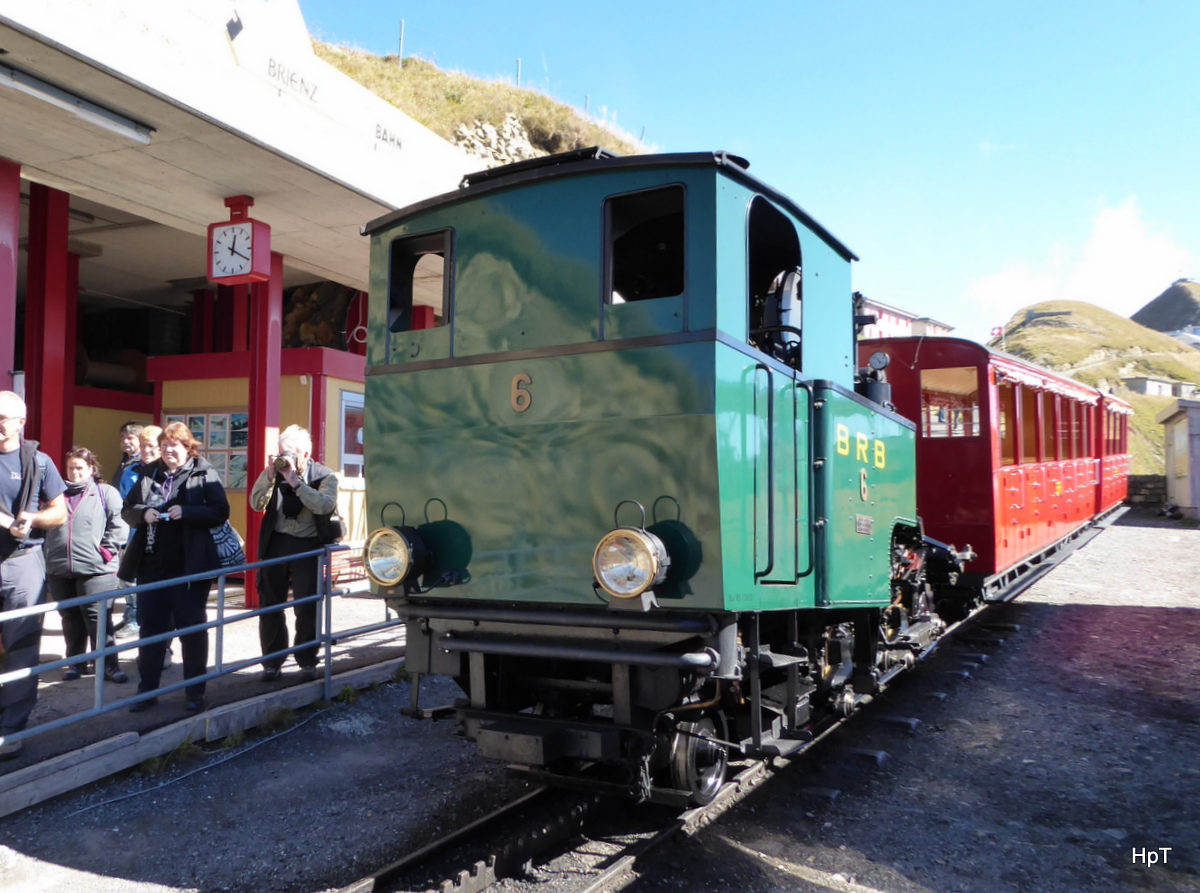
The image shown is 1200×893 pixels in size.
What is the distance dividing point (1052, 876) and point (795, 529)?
1.85m

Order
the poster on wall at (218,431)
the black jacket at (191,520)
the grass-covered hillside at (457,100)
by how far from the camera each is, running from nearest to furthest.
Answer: the black jacket at (191,520), the poster on wall at (218,431), the grass-covered hillside at (457,100)

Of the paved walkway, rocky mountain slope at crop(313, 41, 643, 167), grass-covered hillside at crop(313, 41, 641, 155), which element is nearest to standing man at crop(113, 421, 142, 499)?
the paved walkway

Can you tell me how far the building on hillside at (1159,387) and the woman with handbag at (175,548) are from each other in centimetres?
7703

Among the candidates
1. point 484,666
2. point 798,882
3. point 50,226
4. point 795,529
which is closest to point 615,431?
point 795,529

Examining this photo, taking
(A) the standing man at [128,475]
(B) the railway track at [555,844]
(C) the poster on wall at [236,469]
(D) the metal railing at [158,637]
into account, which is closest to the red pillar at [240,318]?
(C) the poster on wall at [236,469]

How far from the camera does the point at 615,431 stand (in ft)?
12.0

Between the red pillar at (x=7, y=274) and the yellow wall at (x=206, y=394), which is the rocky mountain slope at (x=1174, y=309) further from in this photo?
the red pillar at (x=7, y=274)

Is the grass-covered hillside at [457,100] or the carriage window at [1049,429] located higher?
the grass-covered hillside at [457,100]

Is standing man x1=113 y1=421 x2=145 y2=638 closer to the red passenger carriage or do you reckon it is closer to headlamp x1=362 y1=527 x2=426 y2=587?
headlamp x1=362 y1=527 x2=426 y2=587

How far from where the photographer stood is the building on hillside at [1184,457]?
22828mm

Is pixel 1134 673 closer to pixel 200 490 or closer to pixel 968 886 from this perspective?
pixel 968 886

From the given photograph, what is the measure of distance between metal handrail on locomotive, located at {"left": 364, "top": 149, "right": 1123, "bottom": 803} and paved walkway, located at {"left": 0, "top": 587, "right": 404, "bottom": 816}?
195 centimetres

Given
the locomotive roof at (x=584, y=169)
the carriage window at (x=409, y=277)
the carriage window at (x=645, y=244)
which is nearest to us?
the locomotive roof at (x=584, y=169)

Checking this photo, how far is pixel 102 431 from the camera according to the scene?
13555 millimetres
